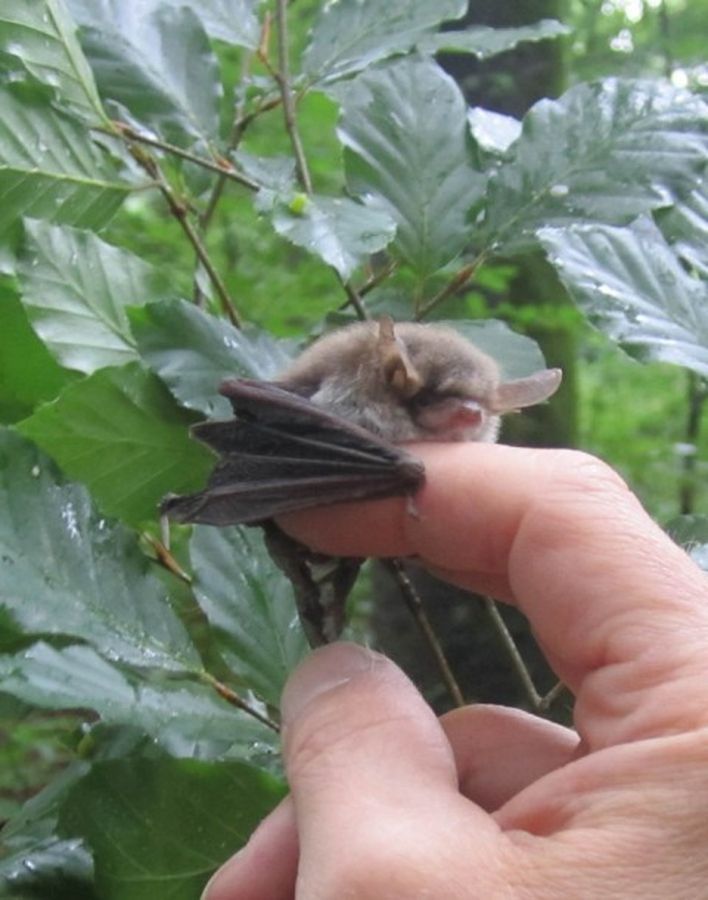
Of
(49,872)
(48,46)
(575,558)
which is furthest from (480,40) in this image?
(49,872)

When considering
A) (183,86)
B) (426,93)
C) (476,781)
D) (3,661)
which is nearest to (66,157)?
(183,86)

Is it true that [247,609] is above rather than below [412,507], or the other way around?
below

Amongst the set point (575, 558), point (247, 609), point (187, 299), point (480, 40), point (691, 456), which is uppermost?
point (480, 40)

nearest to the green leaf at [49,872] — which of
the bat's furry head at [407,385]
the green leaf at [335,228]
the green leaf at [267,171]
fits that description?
the bat's furry head at [407,385]

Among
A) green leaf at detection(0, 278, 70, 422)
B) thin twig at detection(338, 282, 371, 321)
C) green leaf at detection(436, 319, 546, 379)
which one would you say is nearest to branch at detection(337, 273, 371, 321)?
thin twig at detection(338, 282, 371, 321)

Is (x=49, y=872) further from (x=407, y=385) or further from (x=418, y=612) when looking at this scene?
(x=407, y=385)

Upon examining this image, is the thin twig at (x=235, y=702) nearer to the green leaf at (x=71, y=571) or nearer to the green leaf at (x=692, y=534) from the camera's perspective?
the green leaf at (x=71, y=571)

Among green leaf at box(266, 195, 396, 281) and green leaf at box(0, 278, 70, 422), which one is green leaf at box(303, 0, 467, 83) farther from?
green leaf at box(0, 278, 70, 422)
